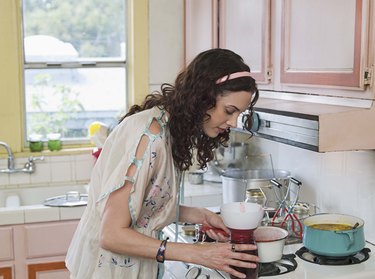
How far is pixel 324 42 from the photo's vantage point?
1938 mm

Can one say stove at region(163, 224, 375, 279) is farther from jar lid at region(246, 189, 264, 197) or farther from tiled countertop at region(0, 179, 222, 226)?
tiled countertop at region(0, 179, 222, 226)

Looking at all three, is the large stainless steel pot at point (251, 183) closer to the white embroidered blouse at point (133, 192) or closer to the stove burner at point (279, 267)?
the stove burner at point (279, 267)

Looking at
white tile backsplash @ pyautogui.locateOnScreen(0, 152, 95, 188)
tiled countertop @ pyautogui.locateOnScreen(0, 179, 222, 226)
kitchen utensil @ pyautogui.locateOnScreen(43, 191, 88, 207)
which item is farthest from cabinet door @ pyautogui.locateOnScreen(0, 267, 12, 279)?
white tile backsplash @ pyautogui.locateOnScreen(0, 152, 95, 188)

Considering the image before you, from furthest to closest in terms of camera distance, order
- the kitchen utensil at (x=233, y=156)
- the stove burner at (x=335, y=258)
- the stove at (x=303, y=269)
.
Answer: the kitchen utensil at (x=233, y=156) < the stove burner at (x=335, y=258) < the stove at (x=303, y=269)

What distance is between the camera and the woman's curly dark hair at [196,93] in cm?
173

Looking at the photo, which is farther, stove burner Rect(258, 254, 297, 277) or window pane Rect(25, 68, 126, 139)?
window pane Rect(25, 68, 126, 139)

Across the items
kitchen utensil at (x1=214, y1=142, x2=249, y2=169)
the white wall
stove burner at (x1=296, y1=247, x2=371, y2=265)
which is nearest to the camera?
stove burner at (x1=296, y1=247, x2=371, y2=265)

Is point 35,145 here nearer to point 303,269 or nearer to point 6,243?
point 6,243

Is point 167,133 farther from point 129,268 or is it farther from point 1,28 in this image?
point 1,28

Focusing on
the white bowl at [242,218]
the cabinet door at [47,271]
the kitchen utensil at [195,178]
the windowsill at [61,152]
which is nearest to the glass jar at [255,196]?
the white bowl at [242,218]

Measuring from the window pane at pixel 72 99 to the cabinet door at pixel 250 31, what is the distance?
1.19 meters

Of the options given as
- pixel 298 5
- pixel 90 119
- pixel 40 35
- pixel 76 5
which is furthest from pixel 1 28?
pixel 298 5

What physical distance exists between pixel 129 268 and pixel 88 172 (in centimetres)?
182

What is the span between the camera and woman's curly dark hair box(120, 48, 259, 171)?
173cm
